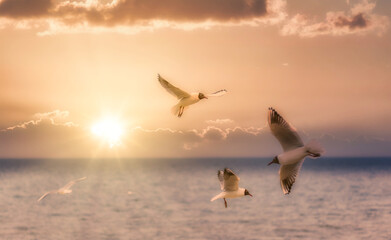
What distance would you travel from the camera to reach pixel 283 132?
433 inches

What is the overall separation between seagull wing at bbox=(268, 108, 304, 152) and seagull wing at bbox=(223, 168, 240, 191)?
2.15 metres

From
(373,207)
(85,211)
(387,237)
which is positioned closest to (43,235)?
(85,211)

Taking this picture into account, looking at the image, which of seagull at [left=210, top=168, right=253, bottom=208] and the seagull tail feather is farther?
seagull at [left=210, top=168, right=253, bottom=208]

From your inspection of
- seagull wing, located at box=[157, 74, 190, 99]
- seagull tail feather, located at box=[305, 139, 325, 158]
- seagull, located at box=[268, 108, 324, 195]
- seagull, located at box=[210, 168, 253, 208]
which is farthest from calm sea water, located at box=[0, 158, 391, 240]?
seagull tail feather, located at box=[305, 139, 325, 158]

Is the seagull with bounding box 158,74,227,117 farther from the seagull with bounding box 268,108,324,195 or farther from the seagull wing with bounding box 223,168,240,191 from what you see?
the seagull wing with bounding box 223,168,240,191

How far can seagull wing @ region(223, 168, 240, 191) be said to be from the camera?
1299 cm

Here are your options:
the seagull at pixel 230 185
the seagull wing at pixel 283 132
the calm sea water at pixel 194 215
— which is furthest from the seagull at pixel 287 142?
the calm sea water at pixel 194 215

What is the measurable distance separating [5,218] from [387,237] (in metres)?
43.8

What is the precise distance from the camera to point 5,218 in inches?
2793

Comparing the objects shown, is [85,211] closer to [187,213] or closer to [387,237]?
[187,213]

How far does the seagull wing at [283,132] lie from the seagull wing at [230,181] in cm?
215

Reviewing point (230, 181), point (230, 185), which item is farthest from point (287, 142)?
point (230, 185)

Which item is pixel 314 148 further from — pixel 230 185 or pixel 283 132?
pixel 230 185

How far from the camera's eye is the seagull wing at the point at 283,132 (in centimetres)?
1091
